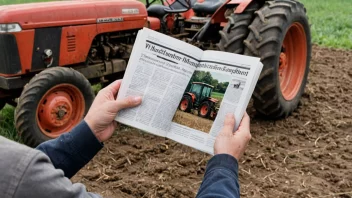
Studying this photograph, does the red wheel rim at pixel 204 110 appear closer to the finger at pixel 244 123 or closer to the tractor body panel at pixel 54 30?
the finger at pixel 244 123

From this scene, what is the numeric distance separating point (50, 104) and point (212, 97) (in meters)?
2.27

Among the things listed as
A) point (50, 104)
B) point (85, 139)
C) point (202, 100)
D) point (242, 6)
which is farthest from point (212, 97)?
point (242, 6)

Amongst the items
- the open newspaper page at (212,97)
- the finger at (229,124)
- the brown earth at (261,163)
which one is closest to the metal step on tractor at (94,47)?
the brown earth at (261,163)

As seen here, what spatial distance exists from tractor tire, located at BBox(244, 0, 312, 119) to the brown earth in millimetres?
207

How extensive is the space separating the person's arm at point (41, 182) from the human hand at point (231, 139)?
681 mm

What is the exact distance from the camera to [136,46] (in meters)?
1.95

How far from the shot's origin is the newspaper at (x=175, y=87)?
6.26 feet

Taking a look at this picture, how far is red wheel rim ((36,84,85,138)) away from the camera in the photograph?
12.7ft

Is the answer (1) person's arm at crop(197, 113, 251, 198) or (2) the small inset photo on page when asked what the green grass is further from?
(1) person's arm at crop(197, 113, 251, 198)

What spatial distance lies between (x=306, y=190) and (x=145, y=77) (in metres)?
1.76

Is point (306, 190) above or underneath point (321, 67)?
above

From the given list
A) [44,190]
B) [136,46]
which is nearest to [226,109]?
[136,46]

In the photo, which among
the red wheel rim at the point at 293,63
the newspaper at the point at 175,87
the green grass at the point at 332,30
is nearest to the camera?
the newspaper at the point at 175,87

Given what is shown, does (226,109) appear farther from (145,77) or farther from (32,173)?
(32,173)
